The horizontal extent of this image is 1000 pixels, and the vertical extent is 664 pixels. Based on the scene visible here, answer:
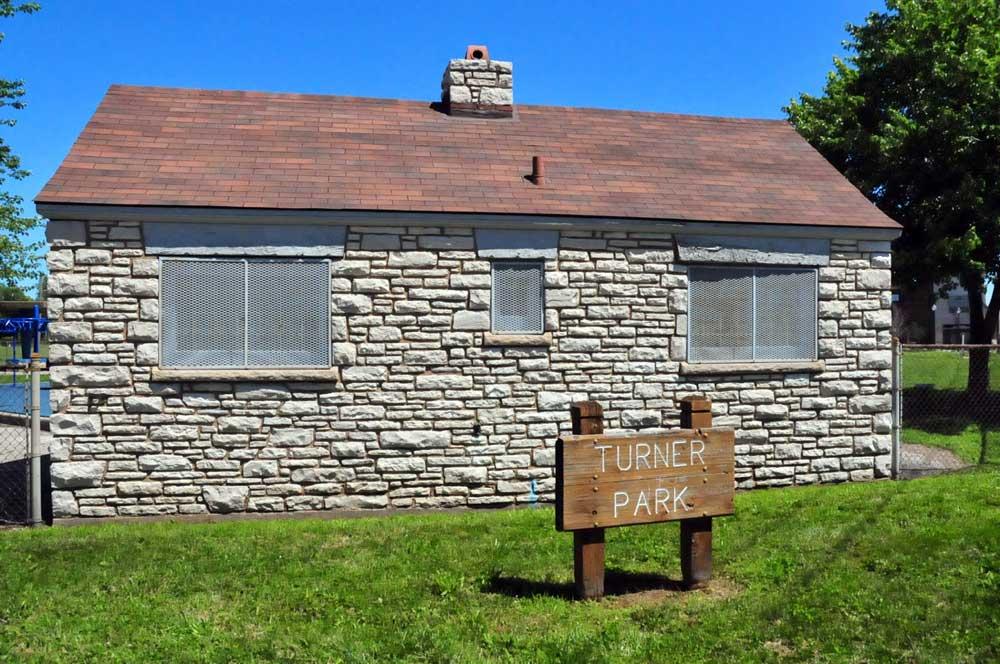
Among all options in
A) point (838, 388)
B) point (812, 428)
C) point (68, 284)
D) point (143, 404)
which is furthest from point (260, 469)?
point (838, 388)

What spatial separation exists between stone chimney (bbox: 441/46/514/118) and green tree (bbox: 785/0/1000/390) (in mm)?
8090

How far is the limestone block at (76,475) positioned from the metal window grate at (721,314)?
6.55 meters

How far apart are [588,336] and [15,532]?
6.09 meters

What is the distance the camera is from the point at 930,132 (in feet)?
51.8

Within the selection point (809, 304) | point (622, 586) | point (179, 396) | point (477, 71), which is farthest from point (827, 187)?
point (179, 396)

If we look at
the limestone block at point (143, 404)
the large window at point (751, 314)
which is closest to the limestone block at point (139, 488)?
the limestone block at point (143, 404)

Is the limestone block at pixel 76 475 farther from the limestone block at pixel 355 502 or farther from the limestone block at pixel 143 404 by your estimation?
the limestone block at pixel 355 502

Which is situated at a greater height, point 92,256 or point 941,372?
point 92,256

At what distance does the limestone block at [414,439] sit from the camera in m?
9.12

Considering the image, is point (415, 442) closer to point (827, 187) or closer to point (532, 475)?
point (532, 475)

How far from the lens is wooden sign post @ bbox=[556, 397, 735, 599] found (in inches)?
225

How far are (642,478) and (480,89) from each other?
795 centimetres

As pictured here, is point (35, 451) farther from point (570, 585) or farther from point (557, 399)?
point (570, 585)

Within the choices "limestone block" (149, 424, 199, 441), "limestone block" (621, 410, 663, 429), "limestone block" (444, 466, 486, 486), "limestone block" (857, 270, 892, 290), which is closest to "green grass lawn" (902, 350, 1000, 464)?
"limestone block" (857, 270, 892, 290)
